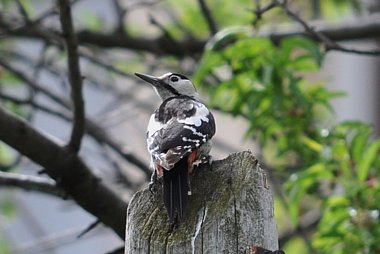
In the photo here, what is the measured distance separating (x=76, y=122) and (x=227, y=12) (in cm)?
314

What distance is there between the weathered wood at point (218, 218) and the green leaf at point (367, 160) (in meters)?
2.06

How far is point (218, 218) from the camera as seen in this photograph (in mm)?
2619

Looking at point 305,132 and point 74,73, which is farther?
point 305,132

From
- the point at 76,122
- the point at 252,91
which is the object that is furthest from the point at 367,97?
the point at 76,122

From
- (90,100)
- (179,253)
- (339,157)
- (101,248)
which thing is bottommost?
(179,253)

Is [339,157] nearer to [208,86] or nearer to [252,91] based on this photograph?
[252,91]

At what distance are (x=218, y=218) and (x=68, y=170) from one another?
171 centimetres

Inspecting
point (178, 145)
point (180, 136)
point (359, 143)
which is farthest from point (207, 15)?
point (178, 145)

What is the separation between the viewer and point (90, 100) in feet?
45.0

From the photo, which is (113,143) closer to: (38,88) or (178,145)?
(38,88)

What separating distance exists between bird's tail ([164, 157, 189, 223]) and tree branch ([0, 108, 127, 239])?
109 centimetres

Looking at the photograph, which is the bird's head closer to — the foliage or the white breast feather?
the foliage

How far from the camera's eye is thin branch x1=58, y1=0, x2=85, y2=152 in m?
3.93

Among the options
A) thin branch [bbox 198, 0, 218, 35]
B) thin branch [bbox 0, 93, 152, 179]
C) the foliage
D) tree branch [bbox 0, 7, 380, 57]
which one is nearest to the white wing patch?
the foliage
